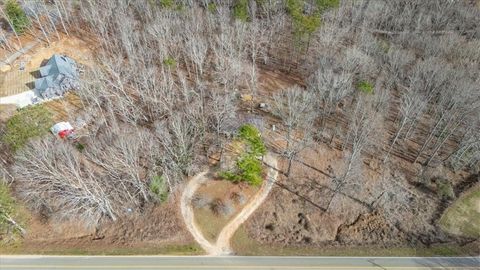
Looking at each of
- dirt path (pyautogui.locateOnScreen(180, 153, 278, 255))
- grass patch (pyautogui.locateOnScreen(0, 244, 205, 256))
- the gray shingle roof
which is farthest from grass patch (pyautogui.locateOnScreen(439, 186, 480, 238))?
the gray shingle roof

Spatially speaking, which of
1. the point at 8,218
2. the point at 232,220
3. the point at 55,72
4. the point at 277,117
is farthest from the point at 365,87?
the point at 55,72

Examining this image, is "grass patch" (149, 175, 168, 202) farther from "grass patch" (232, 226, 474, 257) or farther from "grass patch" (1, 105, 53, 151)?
"grass patch" (1, 105, 53, 151)

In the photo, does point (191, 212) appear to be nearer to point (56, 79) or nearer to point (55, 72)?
point (56, 79)

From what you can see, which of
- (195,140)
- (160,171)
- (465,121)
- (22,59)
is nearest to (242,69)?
(195,140)

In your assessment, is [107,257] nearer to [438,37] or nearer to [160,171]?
[160,171]

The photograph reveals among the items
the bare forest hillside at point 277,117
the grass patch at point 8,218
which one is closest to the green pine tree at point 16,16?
the bare forest hillside at point 277,117
